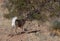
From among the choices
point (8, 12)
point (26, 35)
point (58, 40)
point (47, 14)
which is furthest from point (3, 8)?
point (58, 40)

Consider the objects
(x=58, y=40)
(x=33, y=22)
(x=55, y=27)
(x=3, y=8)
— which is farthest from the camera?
(x=3, y=8)

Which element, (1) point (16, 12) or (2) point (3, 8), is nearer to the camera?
(1) point (16, 12)

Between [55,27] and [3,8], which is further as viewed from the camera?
[3,8]

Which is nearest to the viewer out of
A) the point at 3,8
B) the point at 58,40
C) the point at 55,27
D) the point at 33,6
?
the point at 58,40

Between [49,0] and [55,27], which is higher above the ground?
[49,0]

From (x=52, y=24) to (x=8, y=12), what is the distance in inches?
73.4

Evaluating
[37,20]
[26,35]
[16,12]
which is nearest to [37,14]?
[37,20]

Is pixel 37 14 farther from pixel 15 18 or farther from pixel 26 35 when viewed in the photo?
pixel 26 35

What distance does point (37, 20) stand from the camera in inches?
299

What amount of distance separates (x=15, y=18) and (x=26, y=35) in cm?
110

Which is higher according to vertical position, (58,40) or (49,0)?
(49,0)

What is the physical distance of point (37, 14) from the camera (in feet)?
25.4

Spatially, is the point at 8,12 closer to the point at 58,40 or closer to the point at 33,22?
the point at 33,22

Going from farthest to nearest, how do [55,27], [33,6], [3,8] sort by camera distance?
[3,8], [33,6], [55,27]
